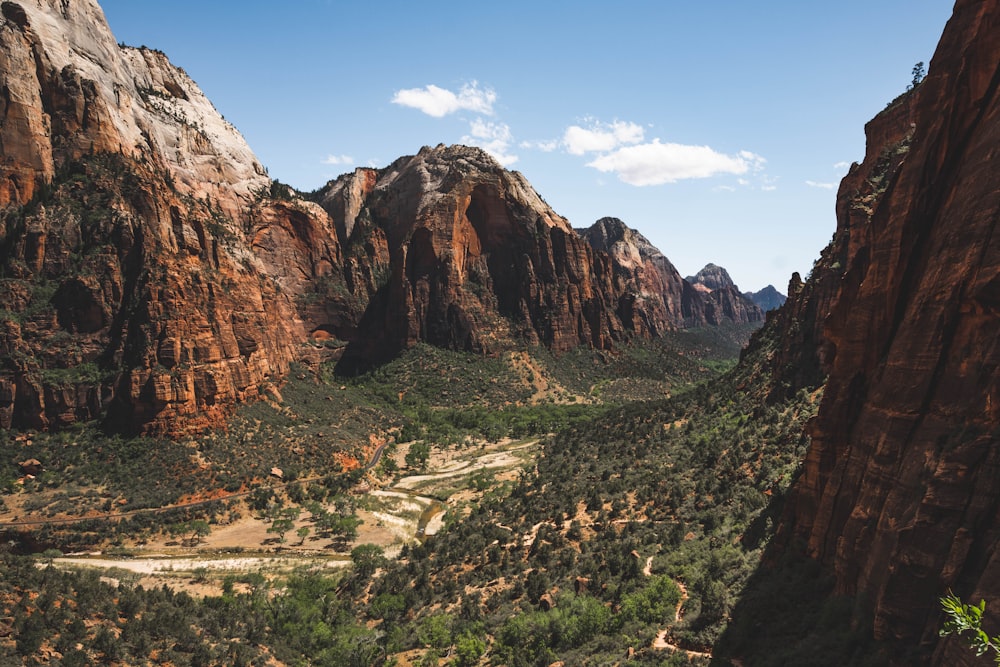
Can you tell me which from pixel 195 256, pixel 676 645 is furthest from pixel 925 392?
pixel 195 256

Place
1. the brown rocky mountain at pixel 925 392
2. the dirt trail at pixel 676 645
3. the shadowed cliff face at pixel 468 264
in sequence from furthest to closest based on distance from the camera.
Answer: the shadowed cliff face at pixel 468 264 < the dirt trail at pixel 676 645 < the brown rocky mountain at pixel 925 392

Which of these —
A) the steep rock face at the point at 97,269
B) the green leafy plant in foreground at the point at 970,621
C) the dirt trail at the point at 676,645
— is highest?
the steep rock face at the point at 97,269

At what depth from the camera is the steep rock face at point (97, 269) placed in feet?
192

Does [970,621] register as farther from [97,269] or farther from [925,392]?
[97,269]

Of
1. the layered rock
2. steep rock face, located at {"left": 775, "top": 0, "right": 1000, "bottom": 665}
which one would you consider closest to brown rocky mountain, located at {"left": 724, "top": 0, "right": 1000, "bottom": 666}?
steep rock face, located at {"left": 775, "top": 0, "right": 1000, "bottom": 665}

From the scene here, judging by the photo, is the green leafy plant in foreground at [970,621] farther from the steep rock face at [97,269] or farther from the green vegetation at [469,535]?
the steep rock face at [97,269]

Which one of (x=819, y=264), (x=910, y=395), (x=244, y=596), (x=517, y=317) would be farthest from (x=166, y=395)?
(x=517, y=317)

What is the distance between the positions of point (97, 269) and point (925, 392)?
77263 millimetres

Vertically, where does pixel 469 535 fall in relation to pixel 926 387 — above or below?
below

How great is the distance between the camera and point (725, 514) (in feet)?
114

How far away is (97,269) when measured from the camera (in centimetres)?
6278

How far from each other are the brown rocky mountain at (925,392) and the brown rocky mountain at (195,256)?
2514 inches

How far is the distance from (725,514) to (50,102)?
305 ft

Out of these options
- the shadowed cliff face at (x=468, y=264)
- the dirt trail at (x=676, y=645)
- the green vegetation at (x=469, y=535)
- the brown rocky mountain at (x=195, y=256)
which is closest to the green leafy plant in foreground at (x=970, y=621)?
the dirt trail at (x=676, y=645)
